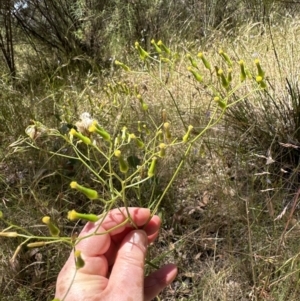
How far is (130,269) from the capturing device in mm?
720

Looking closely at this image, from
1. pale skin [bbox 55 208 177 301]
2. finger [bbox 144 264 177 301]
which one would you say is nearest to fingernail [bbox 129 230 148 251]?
pale skin [bbox 55 208 177 301]

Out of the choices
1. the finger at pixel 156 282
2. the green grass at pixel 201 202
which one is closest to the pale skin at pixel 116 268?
the finger at pixel 156 282

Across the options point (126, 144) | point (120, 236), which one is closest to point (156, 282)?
point (120, 236)

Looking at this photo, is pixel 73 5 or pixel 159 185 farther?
pixel 73 5

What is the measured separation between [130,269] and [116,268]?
3 cm

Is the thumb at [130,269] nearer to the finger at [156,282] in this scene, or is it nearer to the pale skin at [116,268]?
the pale skin at [116,268]

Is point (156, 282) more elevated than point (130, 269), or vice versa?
point (130, 269)

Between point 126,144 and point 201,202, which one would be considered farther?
point 201,202

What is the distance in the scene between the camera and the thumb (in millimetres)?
698

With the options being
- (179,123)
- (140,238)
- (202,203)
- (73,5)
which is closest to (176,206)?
(202,203)

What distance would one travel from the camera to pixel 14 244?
1.17 metres

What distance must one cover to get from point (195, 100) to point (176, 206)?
0.71 meters

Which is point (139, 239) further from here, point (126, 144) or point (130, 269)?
point (126, 144)

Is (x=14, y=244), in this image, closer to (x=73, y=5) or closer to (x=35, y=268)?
(x=35, y=268)
